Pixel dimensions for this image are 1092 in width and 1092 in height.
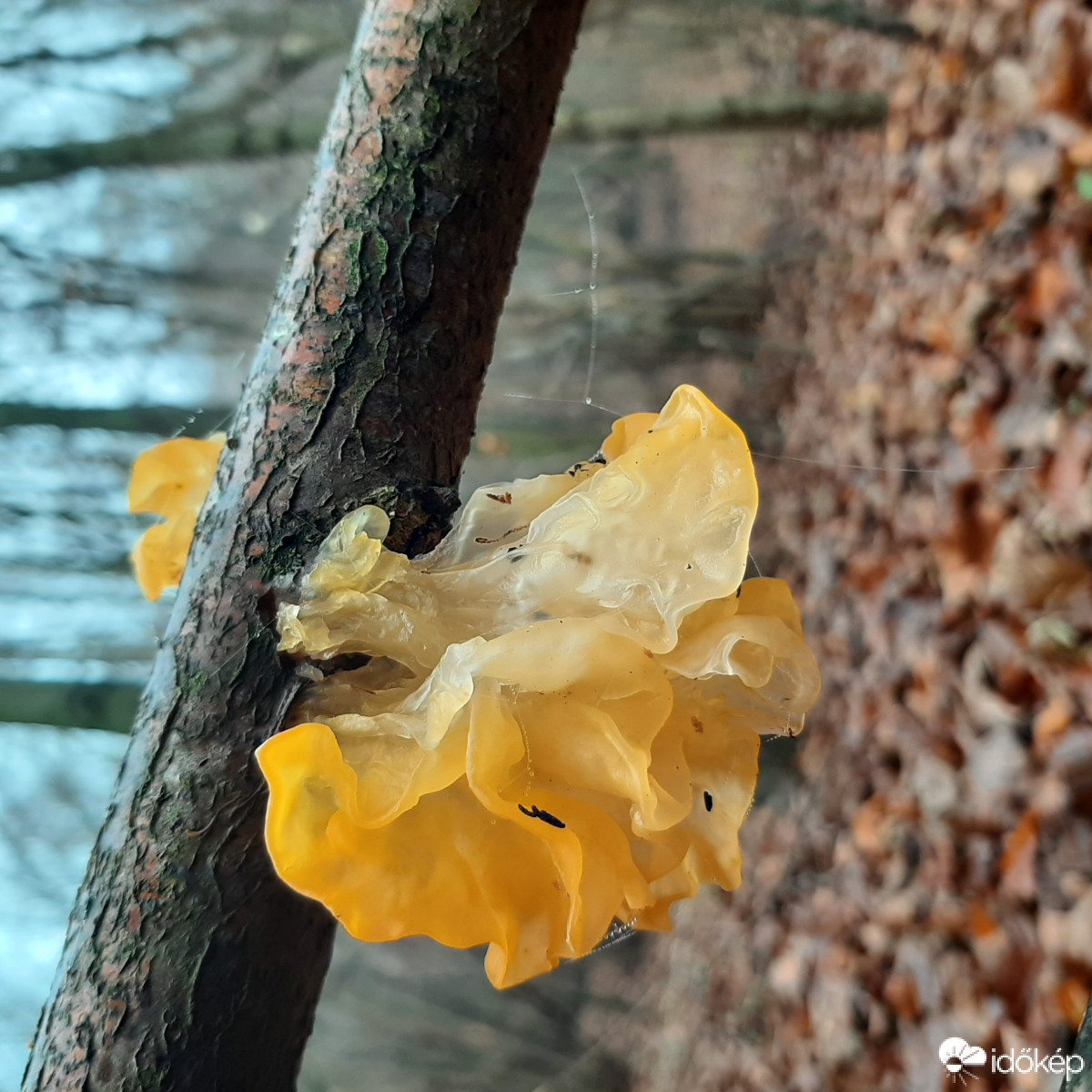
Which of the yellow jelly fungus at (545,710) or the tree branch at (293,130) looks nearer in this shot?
the yellow jelly fungus at (545,710)

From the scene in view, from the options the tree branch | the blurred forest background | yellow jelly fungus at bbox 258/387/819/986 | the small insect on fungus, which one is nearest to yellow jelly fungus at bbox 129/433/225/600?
yellow jelly fungus at bbox 258/387/819/986

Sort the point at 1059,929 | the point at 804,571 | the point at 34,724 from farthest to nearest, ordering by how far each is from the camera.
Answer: the point at 34,724, the point at 804,571, the point at 1059,929

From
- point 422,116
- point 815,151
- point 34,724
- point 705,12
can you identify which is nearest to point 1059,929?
point 422,116

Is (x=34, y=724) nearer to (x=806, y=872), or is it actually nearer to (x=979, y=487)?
(x=806, y=872)

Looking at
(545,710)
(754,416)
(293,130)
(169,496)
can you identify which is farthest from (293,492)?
(293,130)

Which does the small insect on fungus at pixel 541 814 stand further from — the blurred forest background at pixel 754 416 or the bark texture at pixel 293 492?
the blurred forest background at pixel 754 416

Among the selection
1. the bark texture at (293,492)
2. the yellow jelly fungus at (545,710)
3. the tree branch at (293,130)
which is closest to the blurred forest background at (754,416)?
the tree branch at (293,130)

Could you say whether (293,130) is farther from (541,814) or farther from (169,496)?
(541,814)
